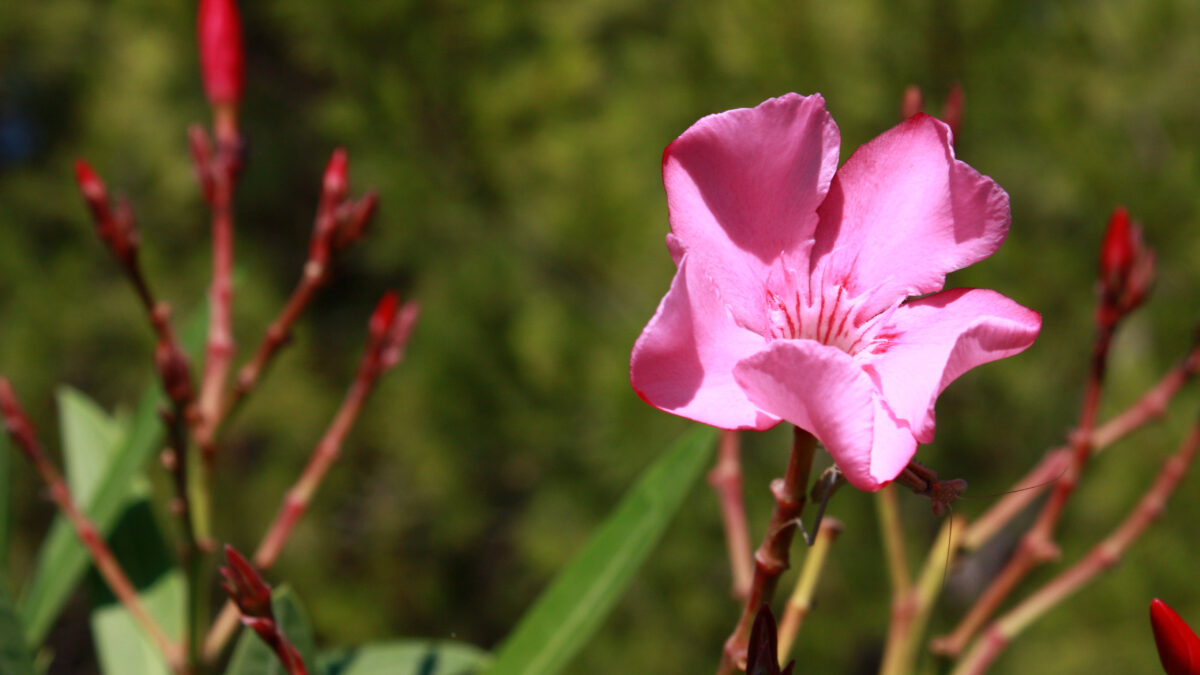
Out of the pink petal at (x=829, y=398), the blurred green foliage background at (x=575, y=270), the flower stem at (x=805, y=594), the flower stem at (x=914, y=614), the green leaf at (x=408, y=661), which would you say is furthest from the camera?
the blurred green foliage background at (x=575, y=270)

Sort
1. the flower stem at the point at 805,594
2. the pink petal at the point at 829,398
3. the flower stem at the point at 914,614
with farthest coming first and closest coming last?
1. the flower stem at the point at 914,614
2. the flower stem at the point at 805,594
3. the pink petal at the point at 829,398

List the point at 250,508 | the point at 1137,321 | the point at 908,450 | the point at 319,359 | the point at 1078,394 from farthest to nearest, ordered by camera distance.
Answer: the point at 319,359 → the point at 250,508 → the point at 1137,321 → the point at 1078,394 → the point at 908,450

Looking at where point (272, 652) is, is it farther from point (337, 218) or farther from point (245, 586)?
point (337, 218)

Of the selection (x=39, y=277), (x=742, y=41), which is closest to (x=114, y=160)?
(x=39, y=277)

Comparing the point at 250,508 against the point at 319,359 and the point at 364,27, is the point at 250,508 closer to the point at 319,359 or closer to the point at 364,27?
the point at 319,359

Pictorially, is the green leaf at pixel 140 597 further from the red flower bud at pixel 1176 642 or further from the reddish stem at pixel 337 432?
the red flower bud at pixel 1176 642

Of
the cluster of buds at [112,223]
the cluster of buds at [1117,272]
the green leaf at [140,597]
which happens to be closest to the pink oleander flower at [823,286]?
the cluster of buds at [1117,272]
